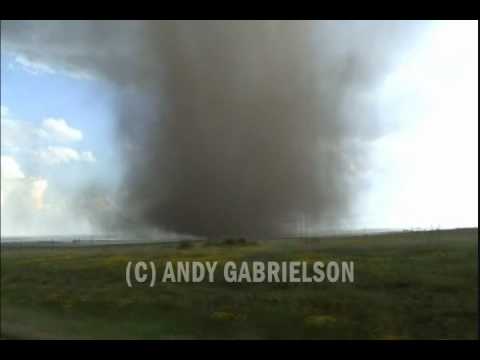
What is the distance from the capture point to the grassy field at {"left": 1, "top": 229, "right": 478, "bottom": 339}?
1612cm

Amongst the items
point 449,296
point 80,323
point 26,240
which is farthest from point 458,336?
point 26,240

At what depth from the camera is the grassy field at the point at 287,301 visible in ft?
Result: 52.9

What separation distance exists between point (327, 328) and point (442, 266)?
816 cm

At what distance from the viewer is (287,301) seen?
751 inches

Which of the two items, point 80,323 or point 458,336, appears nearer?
point 458,336

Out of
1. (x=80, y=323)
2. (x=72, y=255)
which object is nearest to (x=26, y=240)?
(x=72, y=255)
